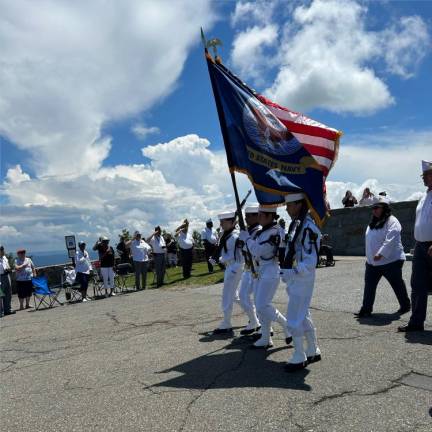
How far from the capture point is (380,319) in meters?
7.27

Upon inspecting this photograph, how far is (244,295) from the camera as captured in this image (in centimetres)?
714

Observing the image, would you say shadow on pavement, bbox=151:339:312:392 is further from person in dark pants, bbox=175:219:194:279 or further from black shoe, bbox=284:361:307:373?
person in dark pants, bbox=175:219:194:279

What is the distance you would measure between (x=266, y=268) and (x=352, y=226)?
12.1 meters

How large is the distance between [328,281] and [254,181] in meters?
5.88

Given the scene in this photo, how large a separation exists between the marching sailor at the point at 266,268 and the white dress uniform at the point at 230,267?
3.45ft

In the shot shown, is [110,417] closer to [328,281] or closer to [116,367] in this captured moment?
[116,367]

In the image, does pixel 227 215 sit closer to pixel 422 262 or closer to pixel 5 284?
pixel 422 262

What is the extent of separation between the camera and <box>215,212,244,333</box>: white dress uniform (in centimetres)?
732

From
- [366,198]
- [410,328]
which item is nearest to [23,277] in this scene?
[410,328]

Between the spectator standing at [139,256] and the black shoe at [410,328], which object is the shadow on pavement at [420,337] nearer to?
the black shoe at [410,328]

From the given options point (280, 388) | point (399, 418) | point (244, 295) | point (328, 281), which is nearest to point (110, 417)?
point (280, 388)

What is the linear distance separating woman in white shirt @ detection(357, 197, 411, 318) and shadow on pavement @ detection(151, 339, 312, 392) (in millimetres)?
2296

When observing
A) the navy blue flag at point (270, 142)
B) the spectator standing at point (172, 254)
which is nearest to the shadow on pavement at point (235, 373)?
the navy blue flag at point (270, 142)

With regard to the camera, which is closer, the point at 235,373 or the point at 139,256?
the point at 235,373
